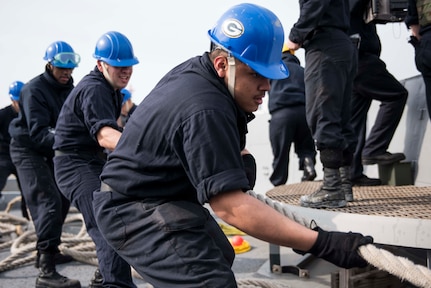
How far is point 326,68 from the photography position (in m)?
3.32

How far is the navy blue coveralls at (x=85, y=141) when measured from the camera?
344 centimetres

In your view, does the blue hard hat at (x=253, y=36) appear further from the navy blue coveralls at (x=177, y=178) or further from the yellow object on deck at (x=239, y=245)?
the yellow object on deck at (x=239, y=245)

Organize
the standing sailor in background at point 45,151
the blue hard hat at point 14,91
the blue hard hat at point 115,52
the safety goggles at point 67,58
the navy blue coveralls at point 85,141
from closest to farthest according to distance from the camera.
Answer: the navy blue coveralls at point 85,141
the blue hard hat at point 115,52
the standing sailor in background at point 45,151
the safety goggles at point 67,58
the blue hard hat at point 14,91

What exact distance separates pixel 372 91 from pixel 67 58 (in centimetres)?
285

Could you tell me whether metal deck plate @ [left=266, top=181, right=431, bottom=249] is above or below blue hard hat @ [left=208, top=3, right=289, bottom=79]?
below

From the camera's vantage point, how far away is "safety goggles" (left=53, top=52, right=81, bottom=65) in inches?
191

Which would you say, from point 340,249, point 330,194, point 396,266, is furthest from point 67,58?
point 396,266

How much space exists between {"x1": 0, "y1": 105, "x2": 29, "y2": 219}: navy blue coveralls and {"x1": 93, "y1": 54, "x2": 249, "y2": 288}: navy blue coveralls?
571cm

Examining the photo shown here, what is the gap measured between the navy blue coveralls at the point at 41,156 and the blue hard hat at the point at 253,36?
2.96 meters

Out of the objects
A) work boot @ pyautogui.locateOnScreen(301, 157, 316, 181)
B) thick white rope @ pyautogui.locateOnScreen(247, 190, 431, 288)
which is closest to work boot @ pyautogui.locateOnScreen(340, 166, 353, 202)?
thick white rope @ pyautogui.locateOnScreen(247, 190, 431, 288)

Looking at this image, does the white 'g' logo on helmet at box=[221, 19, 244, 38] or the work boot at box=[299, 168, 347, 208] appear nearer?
the white 'g' logo on helmet at box=[221, 19, 244, 38]

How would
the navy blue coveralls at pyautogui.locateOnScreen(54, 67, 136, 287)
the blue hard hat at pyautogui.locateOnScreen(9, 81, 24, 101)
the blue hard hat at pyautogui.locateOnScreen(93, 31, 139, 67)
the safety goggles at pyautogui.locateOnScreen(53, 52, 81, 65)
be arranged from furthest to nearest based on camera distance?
1. the blue hard hat at pyautogui.locateOnScreen(9, 81, 24, 101)
2. the safety goggles at pyautogui.locateOnScreen(53, 52, 81, 65)
3. the blue hard hat at pyautogui.locateOnScreen(93, 31, 139, 67)
4. the navy blue coveralls at pyautogui.locateOnScreen(54, 67, 136, 287)

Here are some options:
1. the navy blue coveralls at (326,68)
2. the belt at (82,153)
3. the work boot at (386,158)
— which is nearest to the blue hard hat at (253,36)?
the navy blue coveralls at (326,68)

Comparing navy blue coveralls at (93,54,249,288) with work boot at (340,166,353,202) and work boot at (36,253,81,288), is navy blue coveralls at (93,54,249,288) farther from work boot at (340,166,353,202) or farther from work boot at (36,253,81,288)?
work boot at (36,253,81,288)
